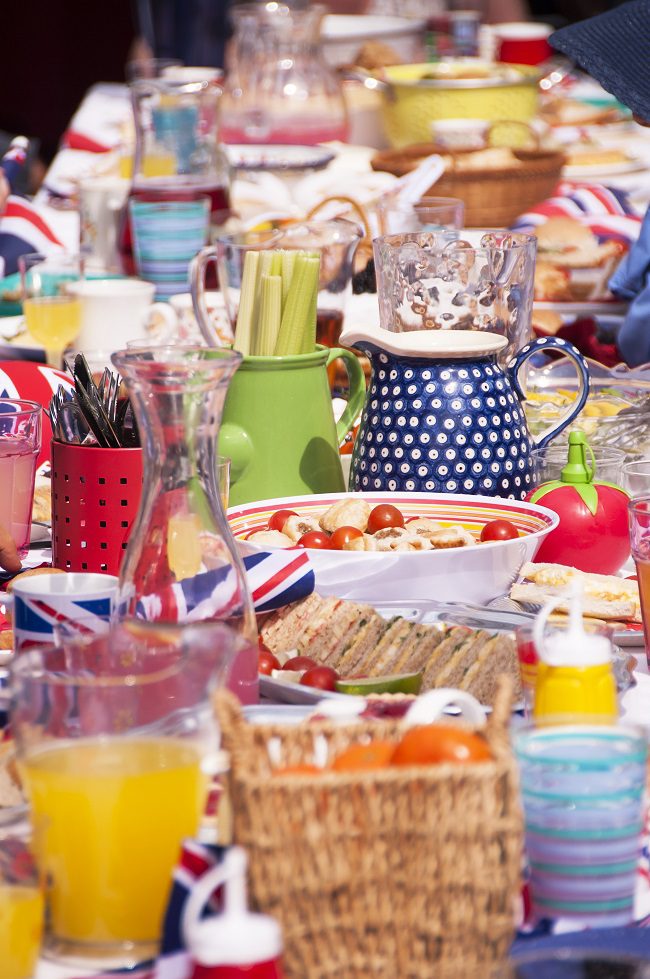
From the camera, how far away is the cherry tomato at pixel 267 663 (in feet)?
3.27

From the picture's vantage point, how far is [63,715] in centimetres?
72

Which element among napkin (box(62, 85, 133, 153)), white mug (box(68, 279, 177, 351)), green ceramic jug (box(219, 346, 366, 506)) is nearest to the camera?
green ceramic jug (box(219, 346, 366, 506))

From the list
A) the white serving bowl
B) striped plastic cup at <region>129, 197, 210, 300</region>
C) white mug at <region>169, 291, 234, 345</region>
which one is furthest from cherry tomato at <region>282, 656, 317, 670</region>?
striped plastic cup at <region>129, 197, 210, 300</region>

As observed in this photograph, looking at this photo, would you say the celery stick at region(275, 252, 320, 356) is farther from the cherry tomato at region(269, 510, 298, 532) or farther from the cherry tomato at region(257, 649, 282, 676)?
the cherry tomato at region(257, 649, 282, 676)

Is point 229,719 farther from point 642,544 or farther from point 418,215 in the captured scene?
point 418,215

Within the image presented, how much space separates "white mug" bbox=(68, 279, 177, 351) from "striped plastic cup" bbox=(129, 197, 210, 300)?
24 centimetres

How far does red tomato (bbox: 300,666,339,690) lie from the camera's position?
3.14 ft

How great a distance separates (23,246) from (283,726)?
1986mm

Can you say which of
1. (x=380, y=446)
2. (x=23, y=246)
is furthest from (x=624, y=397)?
(x=23, y=246)

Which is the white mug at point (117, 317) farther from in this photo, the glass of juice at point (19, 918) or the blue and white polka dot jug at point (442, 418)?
the glass of juice at point (19, 918)

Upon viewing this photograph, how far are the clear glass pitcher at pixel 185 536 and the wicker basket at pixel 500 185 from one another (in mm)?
1720

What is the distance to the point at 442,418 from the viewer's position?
52.1 inches

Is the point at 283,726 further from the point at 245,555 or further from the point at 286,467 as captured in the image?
the point at 286,467

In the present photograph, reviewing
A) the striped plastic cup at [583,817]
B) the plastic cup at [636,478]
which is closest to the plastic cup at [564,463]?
the plastic cup at [636,478]
